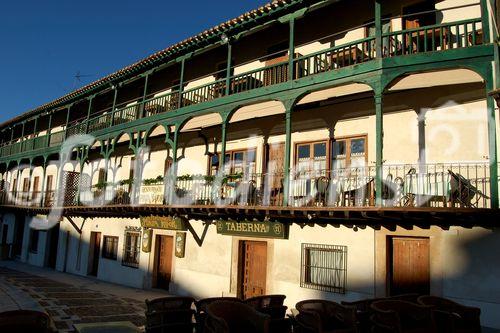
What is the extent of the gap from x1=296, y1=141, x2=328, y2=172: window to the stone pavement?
21.5ft

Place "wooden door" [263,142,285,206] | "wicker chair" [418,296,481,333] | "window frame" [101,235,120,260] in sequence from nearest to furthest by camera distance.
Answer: "wicker chair" [418,296,481,333], "wooden door" [263,142,285,206], "window frame" [101,235,120,260]

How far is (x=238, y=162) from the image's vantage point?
52.0ft

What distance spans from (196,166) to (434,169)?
A: 31.2 ft

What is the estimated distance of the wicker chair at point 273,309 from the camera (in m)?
8.12

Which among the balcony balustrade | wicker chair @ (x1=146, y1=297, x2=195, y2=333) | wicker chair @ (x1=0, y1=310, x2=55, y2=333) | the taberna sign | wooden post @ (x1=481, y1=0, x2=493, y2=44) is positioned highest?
wooden post @ (x1=481, y1=0, x2=493, y2=44)

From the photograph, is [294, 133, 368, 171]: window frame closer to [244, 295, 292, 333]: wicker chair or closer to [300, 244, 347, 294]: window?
[300, 244, 347, 294]: window

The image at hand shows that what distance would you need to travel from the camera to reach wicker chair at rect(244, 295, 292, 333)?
8.12m

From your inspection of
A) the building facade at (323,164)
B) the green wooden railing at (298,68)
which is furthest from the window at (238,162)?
the green wooden railing at (298,68)

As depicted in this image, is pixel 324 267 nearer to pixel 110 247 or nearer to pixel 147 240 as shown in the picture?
pixel 147 240

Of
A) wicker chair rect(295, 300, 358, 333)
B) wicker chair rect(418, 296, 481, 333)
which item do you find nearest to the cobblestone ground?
wicker chair rect(295, 300, 358, 333)

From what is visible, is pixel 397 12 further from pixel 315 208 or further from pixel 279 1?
pixel 315 208

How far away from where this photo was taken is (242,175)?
13.6 m

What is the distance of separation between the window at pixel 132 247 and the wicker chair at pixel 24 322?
480 inches

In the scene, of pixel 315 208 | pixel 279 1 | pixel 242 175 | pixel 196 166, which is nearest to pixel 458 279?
pixel 315 208
